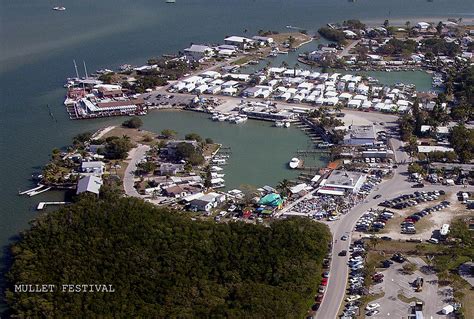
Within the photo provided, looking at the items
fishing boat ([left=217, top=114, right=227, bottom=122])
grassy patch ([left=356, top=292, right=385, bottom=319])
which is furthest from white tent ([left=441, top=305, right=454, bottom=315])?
fishing boat ([left=217, top=114, right=227, bottom=122])

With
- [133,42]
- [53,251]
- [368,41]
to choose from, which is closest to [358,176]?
[53,251]

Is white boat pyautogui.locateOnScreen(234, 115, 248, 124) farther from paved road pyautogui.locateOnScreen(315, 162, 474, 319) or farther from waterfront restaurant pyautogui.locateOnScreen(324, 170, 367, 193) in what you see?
paved road pyautogui.locateOnScreen(315, 162, 474, 319)

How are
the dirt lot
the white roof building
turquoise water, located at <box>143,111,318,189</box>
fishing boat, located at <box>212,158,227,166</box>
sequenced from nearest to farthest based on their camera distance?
the dirt lot
the white roof building
turquoise water, located at <box>143,111,318,189</box>
fishing boat, located at <box>212,158,227,166</box>

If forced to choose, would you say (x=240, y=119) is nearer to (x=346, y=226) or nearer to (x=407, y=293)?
(x=346, y=226)

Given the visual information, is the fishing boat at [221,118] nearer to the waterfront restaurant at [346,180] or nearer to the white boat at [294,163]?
the white boat at [294,163]

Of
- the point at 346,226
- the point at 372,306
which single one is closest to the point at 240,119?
the point at 346,226

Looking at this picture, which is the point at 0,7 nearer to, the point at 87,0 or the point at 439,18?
the point at 87,0

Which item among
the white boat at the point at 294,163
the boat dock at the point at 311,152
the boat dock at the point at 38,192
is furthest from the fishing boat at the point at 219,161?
the boat dock at the point at 38,192
